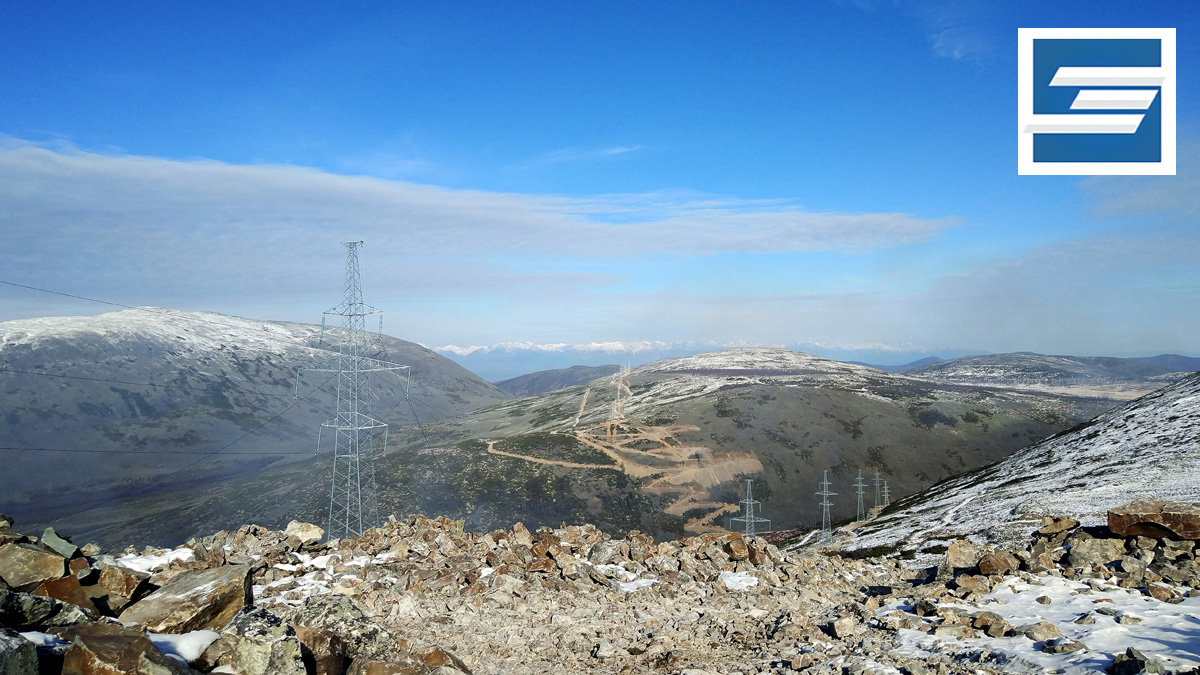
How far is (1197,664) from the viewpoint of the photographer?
41.3 feet

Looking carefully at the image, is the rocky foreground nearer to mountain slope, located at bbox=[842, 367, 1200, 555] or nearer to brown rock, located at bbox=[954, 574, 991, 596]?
brown rock, located at bbox=[954, 574, 991, 596]

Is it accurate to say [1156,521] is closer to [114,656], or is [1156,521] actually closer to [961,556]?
[961,556]

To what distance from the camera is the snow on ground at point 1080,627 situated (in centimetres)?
1351

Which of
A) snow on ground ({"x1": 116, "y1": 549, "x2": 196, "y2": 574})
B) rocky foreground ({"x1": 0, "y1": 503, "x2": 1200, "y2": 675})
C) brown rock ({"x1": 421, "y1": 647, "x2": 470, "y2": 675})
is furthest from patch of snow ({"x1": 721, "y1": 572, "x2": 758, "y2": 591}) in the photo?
snow on ground ({"x1": 116, "y1": 549, "x2": 196, "y2": 574})

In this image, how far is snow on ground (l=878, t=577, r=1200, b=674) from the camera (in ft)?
44.3

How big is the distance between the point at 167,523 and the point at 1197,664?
119518 mm

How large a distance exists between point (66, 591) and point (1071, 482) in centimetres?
7026

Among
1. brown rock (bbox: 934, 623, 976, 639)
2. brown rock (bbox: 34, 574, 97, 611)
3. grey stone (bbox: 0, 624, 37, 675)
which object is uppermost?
grey stone (bbox: 0, 624, 37, 675)

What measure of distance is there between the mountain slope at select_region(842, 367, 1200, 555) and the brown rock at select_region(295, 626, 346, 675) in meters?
34.4

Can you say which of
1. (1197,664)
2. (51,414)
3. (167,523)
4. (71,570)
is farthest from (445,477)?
(51,414)

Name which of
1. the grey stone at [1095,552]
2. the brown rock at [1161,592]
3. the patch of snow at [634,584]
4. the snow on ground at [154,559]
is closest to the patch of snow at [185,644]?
the snow on ground at [154,559]

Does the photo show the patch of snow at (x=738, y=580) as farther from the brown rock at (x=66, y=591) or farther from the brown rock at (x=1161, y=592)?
the brown rock at (x=66, y=591)

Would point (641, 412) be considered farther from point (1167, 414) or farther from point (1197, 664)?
point (1197, 664)

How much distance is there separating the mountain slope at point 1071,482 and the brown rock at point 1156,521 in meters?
12.9
